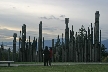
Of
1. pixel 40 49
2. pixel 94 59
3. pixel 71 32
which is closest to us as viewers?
pixel 94 59

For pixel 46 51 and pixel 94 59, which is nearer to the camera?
pixel 46 51

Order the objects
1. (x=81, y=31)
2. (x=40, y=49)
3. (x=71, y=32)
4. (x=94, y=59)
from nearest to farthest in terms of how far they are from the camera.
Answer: (x=94, y=59) → (x=40, y=49) → (x=71, y=32) → (x=81, y=31)

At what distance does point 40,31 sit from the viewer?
154 feet

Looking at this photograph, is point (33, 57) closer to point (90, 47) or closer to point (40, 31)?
point (40, 31)

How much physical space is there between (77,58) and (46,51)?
17987 mm

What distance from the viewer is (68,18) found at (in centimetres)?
4659

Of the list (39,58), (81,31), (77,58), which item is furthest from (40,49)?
(81,31)

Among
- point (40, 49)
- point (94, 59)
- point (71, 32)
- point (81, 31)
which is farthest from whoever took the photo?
point (81, 31)

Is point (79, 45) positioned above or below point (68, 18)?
below

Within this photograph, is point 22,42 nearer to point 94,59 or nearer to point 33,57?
point 33,57

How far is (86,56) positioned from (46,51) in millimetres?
16415

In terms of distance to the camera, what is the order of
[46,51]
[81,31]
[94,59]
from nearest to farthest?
[46,51] < [94,59] < [81,31]

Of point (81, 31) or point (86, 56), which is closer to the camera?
point (86, 56)

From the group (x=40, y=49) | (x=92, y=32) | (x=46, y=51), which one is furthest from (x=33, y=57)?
(x=46, y=51)
